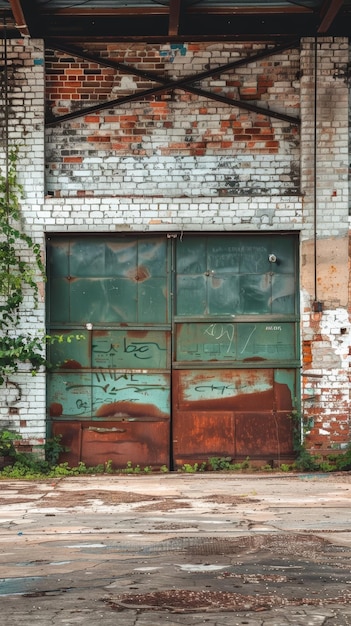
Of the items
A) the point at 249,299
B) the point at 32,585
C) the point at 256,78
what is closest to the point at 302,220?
the point at 249,299

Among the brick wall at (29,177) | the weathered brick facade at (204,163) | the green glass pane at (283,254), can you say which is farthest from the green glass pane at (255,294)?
the brick wall at (29,177)

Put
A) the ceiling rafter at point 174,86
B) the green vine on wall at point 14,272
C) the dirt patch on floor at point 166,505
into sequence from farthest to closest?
the ceiling rafter at point 174,86, the green vine on wall at point 14,272, the dirt patch on floor at point 166,505

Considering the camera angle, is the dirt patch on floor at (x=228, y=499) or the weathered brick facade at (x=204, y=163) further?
the weathered brick facade at (x=204, y=163)

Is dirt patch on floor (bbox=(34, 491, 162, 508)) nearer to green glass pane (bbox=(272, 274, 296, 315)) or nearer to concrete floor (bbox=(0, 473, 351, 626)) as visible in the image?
concrete floor (bbox=(0, 473, 351, 626))

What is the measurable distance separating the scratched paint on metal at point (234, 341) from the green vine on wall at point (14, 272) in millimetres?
1612

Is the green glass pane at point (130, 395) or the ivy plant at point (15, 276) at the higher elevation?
the ivy plant at point (15, 276)

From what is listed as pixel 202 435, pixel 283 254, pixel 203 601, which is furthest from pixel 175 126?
pixel 203 601

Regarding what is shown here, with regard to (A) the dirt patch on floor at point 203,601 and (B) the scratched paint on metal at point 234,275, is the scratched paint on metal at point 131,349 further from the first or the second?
(A) the dirt patch on floor at point 203,601

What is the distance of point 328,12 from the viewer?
9.00 m

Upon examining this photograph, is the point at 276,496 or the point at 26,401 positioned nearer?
the point at 276,496

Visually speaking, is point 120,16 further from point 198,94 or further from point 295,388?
point 295,388

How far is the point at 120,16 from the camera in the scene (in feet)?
31.4

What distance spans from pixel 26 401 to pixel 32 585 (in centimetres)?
463

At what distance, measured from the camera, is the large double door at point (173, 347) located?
32.7 feet
